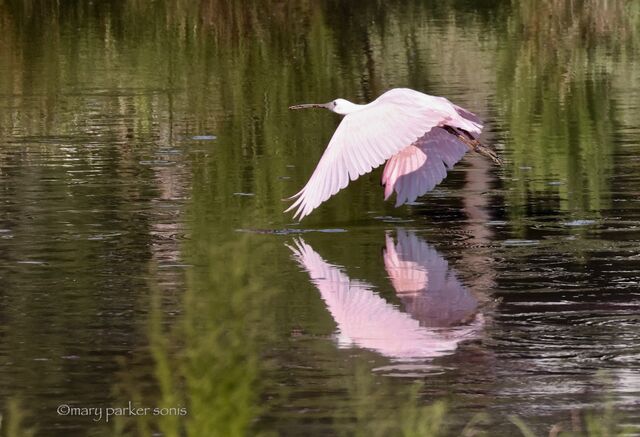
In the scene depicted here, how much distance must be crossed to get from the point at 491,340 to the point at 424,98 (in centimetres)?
322

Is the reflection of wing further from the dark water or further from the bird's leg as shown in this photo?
the bird's leg

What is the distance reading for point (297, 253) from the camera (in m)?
10.3

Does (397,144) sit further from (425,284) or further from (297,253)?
(425,284)

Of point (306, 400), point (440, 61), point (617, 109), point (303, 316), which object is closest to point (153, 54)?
point (440, 61)

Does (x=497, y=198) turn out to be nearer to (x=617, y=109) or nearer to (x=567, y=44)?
(x=617, y=109)

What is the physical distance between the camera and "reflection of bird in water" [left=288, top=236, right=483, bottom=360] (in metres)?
7.88

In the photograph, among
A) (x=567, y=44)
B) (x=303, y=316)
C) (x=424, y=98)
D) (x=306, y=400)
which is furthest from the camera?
(x=567, y=44)

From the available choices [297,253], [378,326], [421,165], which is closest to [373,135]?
[297,253]

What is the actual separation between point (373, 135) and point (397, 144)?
15 centimetres

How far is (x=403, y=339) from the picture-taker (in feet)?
26.4

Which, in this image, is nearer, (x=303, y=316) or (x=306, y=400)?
(x=306, y=400)

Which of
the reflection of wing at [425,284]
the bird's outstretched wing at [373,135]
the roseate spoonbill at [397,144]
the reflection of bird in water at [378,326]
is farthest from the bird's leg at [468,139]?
the reflection of bird in water at [378,326]

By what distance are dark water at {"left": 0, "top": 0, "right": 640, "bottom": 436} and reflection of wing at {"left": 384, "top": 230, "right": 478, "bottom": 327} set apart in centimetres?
2

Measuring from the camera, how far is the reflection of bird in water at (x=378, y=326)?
788cm
